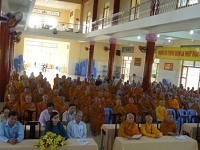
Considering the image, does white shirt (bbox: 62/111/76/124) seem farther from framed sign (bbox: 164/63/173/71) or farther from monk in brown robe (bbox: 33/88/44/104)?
framed sign (bbox: 164/63/173/71)

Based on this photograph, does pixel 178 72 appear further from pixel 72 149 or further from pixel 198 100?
pixel 72 149

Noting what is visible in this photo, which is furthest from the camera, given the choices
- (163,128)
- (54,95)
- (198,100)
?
(198,100)

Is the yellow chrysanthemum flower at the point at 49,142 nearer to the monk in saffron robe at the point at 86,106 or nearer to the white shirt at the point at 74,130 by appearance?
the white shirt at the point at 74,130

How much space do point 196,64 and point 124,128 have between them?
1115cm

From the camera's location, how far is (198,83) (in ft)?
48.3

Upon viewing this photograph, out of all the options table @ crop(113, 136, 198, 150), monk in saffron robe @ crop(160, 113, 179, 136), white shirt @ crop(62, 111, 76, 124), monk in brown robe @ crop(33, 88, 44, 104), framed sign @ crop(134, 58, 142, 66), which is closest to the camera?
table @ crop(113, 136, 198, 150)

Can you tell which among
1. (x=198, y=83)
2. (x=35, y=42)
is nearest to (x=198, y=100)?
(x=198, y=83)

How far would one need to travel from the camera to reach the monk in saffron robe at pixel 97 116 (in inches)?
294

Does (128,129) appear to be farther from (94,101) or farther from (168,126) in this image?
(94,101)

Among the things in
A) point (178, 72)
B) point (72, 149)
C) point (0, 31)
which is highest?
point (0, 31)

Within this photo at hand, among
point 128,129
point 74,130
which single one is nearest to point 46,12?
point 74,130

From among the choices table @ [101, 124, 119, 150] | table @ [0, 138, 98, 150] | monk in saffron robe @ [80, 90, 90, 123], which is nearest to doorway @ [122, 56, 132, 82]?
Answer: monk in saffron robe @ [80, 90, 90, 123]

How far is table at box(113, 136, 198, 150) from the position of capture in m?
4.69

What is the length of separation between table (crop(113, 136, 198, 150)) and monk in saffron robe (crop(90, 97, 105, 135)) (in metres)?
2.49
